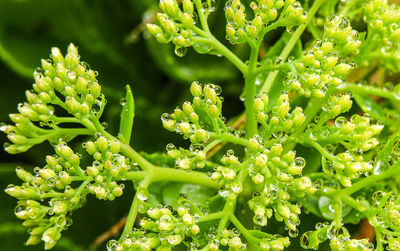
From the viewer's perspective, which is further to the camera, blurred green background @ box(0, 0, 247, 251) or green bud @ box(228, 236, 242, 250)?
blurred green background @ box(0, 0, 247, 251)

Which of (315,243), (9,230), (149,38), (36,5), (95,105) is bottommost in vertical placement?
(315,243)

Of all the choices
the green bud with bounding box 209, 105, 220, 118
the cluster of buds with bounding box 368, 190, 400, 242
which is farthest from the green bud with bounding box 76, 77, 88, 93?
the cluster of buds with bounding box 368, 190, 400, 242

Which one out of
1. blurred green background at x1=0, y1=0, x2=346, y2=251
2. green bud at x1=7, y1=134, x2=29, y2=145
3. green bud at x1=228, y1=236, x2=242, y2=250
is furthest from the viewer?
blurred green background at x1=0, y1=0, x2=346, y2=251

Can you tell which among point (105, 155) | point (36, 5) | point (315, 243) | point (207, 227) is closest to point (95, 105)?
point (105, 155)

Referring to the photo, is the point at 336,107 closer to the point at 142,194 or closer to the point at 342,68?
the point at 342,68

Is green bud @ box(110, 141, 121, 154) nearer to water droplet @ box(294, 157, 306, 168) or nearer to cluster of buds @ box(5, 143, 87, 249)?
cluster of buds @ box(5, 143, 87, 249)

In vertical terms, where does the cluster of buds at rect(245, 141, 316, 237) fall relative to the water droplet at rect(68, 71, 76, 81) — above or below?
below

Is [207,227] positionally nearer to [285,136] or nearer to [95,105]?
[285,136]
